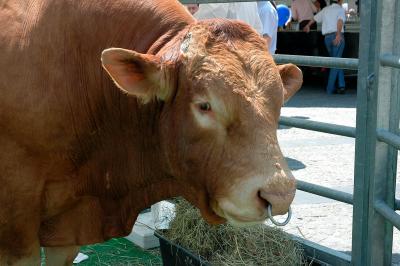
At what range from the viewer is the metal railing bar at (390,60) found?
3387 millimetres

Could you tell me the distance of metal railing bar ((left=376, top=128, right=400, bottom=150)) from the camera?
11.3ft

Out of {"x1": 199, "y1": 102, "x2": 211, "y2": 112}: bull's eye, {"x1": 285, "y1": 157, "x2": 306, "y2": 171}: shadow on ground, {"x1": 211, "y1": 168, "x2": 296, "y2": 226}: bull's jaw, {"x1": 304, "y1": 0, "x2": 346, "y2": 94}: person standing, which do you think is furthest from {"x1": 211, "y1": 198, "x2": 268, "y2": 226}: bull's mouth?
{"x1": 304, "y1": 0, "x2": 346, "y2": 94}: person standing

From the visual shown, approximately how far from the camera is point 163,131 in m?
2.97

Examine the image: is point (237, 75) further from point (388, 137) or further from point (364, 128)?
point (364, 128)

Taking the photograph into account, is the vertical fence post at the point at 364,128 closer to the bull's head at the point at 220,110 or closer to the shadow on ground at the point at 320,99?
the bull's head at the point at 220,110

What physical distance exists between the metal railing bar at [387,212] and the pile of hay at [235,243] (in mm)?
671

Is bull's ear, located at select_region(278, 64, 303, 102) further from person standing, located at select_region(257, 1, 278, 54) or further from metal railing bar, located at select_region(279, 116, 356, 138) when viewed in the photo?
person standing, located at select_region(257, 1, 278, 54)

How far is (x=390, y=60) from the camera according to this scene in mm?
3475

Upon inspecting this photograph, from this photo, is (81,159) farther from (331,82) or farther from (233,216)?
(331,82)

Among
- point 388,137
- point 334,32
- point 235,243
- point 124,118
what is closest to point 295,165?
point 235,243

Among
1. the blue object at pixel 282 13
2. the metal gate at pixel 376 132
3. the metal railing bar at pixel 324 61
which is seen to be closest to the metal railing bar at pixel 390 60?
the metal gate at pixel 376 132

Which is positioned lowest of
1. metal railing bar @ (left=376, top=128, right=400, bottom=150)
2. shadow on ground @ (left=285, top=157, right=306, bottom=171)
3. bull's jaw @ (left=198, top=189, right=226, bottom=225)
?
shadow on ground @ (left=285, top=157, right=306, bottom=171)

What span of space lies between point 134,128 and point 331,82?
12.6 metres

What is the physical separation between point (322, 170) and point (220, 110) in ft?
16.8
